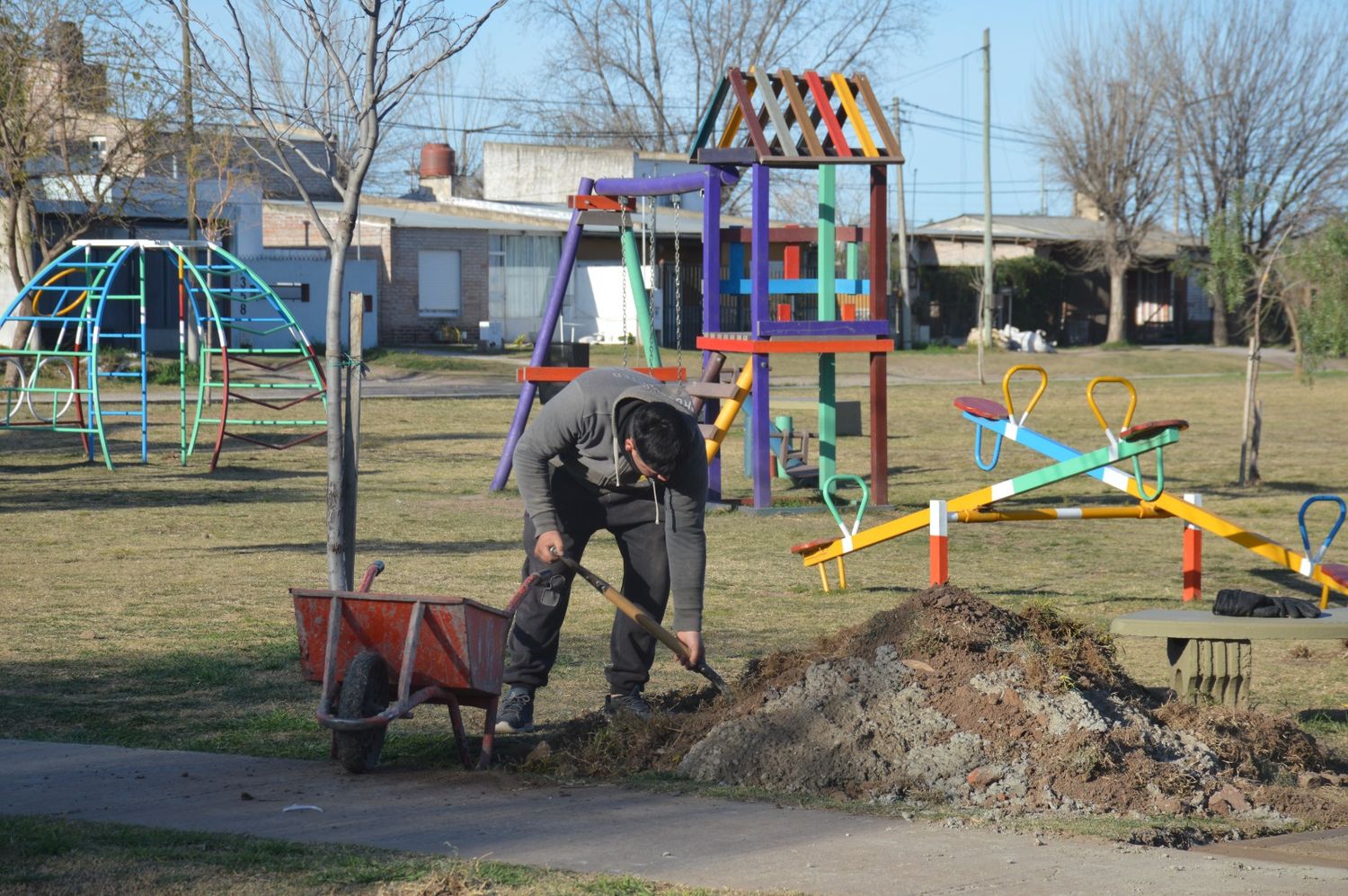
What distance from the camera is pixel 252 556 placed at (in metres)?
11.5

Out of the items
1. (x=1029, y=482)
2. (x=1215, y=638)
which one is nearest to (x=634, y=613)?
(x=1215, y=638)

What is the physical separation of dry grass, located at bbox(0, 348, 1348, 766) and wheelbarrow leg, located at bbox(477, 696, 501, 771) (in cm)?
30

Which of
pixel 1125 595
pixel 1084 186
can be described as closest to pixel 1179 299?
pixel 1084 186

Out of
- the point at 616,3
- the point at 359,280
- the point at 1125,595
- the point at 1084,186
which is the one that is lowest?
the point at 1125,595

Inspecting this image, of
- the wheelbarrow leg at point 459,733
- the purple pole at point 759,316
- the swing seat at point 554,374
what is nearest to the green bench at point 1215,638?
the wheelbarrow leg at point 459,733

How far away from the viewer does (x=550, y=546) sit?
5.91 m

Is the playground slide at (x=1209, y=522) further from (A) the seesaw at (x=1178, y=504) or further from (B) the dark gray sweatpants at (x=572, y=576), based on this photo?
(B) the dark gray sweatpants at (x=572, y=576)

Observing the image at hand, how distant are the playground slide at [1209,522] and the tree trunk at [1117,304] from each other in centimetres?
4408

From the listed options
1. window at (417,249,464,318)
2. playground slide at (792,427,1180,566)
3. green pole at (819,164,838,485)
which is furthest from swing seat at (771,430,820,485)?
window at (417,249,464,318)

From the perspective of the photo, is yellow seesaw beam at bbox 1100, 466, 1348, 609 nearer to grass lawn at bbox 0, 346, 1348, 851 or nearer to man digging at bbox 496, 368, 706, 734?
grass lawn at bbox 0, 346, 1348, 851

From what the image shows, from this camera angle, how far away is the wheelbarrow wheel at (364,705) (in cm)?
532

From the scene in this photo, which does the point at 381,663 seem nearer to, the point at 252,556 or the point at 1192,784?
the point at 1192,784

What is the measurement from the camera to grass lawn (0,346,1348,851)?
22.6ft

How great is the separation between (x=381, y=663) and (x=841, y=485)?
11.8 meters
